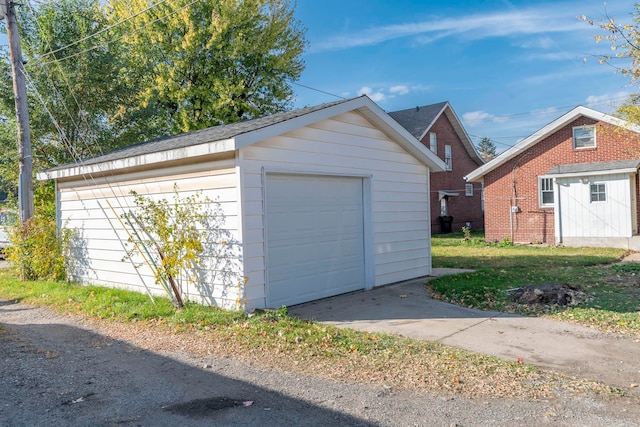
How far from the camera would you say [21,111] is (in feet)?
35.8

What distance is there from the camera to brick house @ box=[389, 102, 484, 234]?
2556 cm

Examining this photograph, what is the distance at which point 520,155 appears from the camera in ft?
62.7

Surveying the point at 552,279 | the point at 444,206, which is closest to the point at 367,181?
the point at 552,279

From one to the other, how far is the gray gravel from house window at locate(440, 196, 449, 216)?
22675mm

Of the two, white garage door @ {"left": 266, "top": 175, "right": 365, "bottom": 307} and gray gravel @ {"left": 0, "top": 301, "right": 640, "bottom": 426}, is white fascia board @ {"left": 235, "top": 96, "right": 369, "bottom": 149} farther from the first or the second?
gray gravel @ {"left": 0, "top": 301, "right": 640, "bottom": 426}

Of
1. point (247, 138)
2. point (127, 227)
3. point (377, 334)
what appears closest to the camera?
point (377, 334)

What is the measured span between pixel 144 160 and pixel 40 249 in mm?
4499

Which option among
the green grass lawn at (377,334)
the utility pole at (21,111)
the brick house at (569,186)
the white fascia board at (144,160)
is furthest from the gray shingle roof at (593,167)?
the utility pole at (21,111)

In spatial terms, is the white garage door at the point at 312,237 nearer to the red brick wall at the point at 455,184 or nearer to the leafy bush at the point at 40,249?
the leafy bush at the point at 40,249

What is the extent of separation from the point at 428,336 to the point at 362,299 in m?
2.34

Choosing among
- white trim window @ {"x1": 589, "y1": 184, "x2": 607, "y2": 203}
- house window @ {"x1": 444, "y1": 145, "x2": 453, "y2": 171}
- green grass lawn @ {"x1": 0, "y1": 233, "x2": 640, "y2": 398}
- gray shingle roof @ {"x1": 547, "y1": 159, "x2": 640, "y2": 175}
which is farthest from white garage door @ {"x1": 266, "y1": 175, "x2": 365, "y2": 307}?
house window @ {"x1": 444, "y1": 145, "x2": 453, "y2": 171}

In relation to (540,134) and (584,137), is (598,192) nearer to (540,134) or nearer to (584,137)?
(584,137)

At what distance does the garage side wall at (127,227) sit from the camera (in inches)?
271

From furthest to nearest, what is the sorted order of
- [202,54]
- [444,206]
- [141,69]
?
[444,206] → [202,54] → [141,69]
